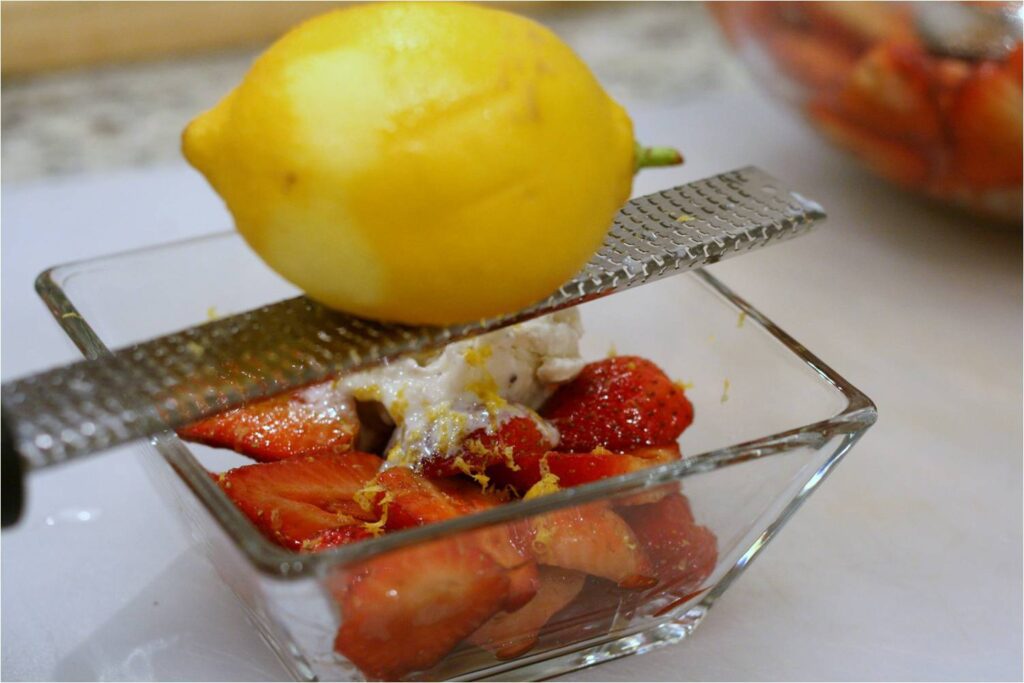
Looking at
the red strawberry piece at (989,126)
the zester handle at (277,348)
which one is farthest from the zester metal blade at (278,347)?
the red strawberry piece at (989,126)

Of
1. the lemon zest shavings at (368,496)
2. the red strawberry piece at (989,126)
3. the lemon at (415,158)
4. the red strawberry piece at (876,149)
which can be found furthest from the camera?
the red strawberry piece at (876,149)

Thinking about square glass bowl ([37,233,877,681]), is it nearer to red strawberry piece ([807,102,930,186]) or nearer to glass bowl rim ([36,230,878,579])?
glass bowl rim ([36,230,878,579])

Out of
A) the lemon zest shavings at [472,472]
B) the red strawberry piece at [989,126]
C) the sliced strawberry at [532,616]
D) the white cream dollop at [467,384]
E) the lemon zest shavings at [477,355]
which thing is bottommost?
the sliced strawberry at [532,616]

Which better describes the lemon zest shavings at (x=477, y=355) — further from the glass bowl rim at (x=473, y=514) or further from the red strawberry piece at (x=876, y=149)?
the red strawberry piece at (x=876, y=149)

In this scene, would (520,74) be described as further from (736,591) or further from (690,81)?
(690,81)

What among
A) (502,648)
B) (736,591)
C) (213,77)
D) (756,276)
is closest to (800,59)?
(756,276)

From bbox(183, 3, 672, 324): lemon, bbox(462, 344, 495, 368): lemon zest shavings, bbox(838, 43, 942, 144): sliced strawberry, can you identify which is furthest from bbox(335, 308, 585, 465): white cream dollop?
bbox(838, 43, 942, 144): sliced strawberry

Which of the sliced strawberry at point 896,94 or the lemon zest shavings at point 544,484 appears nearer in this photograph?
the lemon zest shavings at point 544,484
